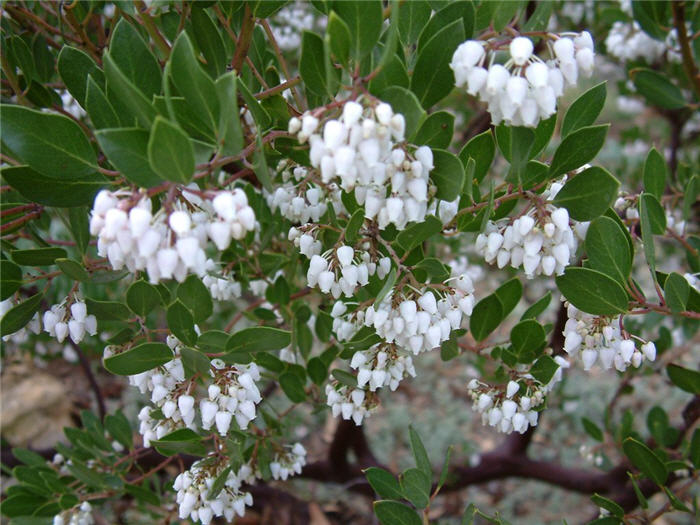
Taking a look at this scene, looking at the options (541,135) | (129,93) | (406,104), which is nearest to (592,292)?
(541,135)

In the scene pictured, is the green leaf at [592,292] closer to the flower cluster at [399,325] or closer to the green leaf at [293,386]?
the flower cluster at [399,325]

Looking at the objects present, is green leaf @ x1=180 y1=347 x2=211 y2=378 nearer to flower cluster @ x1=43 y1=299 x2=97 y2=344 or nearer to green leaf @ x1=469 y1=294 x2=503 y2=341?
flower cluster @ x1=43 y1=299 x2=97 y2=344

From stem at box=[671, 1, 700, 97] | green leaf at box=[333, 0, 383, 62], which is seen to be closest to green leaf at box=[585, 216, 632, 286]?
green leaf at box=[333, 0, 383, 62]

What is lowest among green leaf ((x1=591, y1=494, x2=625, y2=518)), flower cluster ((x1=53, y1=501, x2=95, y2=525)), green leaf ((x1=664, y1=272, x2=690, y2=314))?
flower cluster ((x1=53, y1=501, x2=95, y2=525))

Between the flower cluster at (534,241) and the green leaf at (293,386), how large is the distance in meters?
0.66

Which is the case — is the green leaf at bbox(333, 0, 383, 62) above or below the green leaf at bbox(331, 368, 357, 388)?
above

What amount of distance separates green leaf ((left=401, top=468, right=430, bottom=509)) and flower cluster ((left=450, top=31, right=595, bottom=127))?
2.34 ft

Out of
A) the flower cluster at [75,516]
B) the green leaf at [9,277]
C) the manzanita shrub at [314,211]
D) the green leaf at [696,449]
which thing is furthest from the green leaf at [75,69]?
the green leaf at [696,449]

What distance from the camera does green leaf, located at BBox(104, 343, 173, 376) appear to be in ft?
3.36

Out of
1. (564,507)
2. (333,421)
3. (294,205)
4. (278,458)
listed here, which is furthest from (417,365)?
(294,205)

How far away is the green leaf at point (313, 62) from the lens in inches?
35.0

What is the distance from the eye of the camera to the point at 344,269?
1.08 m

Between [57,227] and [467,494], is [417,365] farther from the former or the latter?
[57,227]

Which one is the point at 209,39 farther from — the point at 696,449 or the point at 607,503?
the point at 696,449
